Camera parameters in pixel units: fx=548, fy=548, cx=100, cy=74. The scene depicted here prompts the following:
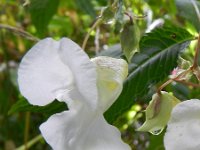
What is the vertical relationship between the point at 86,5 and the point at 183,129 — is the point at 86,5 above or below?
below

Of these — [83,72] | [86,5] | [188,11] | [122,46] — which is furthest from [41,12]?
[83,72]

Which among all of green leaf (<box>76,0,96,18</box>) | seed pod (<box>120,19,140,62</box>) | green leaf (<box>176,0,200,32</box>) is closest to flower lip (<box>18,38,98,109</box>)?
seed pod (<box>120,19,140,62</box>)

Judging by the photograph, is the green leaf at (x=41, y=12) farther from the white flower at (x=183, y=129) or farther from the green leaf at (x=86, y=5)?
the white flower at (x=183, y=129)

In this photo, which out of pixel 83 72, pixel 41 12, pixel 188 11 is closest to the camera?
pixel 83 72

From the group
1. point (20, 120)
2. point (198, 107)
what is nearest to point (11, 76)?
point (20, 120)

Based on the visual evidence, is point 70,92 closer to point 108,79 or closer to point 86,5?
point 108,79

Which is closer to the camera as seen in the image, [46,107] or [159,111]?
[159,111]

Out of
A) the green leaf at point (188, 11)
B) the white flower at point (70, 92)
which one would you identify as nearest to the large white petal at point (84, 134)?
the white flower at point (70, 92)

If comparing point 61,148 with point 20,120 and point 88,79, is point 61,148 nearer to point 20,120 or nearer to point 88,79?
point 88,79
